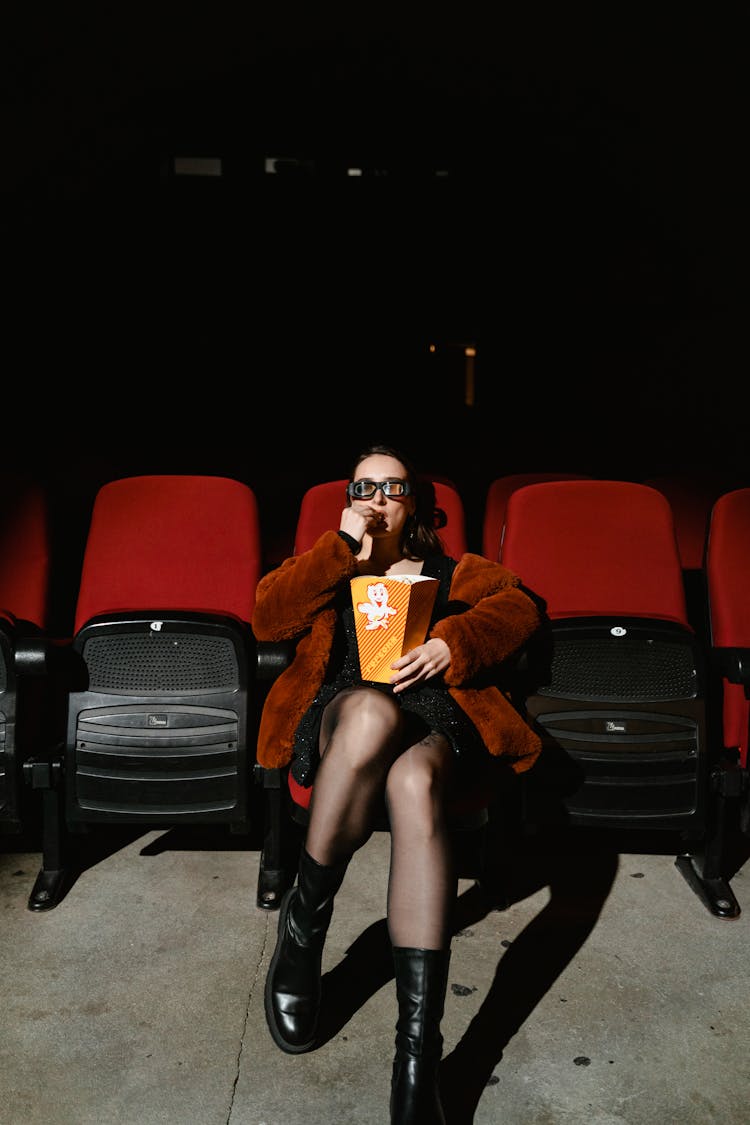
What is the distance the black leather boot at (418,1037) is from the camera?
1.13 meters

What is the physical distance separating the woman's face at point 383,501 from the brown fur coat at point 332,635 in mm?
113

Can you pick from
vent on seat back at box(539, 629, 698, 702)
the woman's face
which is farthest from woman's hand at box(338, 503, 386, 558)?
vent on seat back at box(539, 629, 698, 702)

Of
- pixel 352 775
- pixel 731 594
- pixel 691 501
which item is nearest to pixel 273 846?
pixel 352 775

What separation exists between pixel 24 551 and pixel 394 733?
122 cm

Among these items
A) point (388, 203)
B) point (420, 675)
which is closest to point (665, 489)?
point (420, 675)

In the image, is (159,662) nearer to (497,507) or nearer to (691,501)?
(497,507)

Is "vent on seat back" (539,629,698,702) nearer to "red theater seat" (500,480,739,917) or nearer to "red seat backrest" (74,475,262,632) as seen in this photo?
"red theater seat" (500,480,739,917)

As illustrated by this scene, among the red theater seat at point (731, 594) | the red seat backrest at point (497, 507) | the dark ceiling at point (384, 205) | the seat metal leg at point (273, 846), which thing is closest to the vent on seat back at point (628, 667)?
the red theater seat at point (731, 594)

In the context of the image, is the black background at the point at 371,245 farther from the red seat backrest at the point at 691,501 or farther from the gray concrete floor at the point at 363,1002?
the gray concrete floor at the point at 363,1002

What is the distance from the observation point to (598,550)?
2.04m

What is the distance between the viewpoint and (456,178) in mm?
5148

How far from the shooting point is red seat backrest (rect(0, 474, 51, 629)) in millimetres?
2090

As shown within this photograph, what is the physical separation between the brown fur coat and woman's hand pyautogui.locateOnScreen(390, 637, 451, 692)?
2 centimetres

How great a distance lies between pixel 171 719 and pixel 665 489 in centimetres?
189
